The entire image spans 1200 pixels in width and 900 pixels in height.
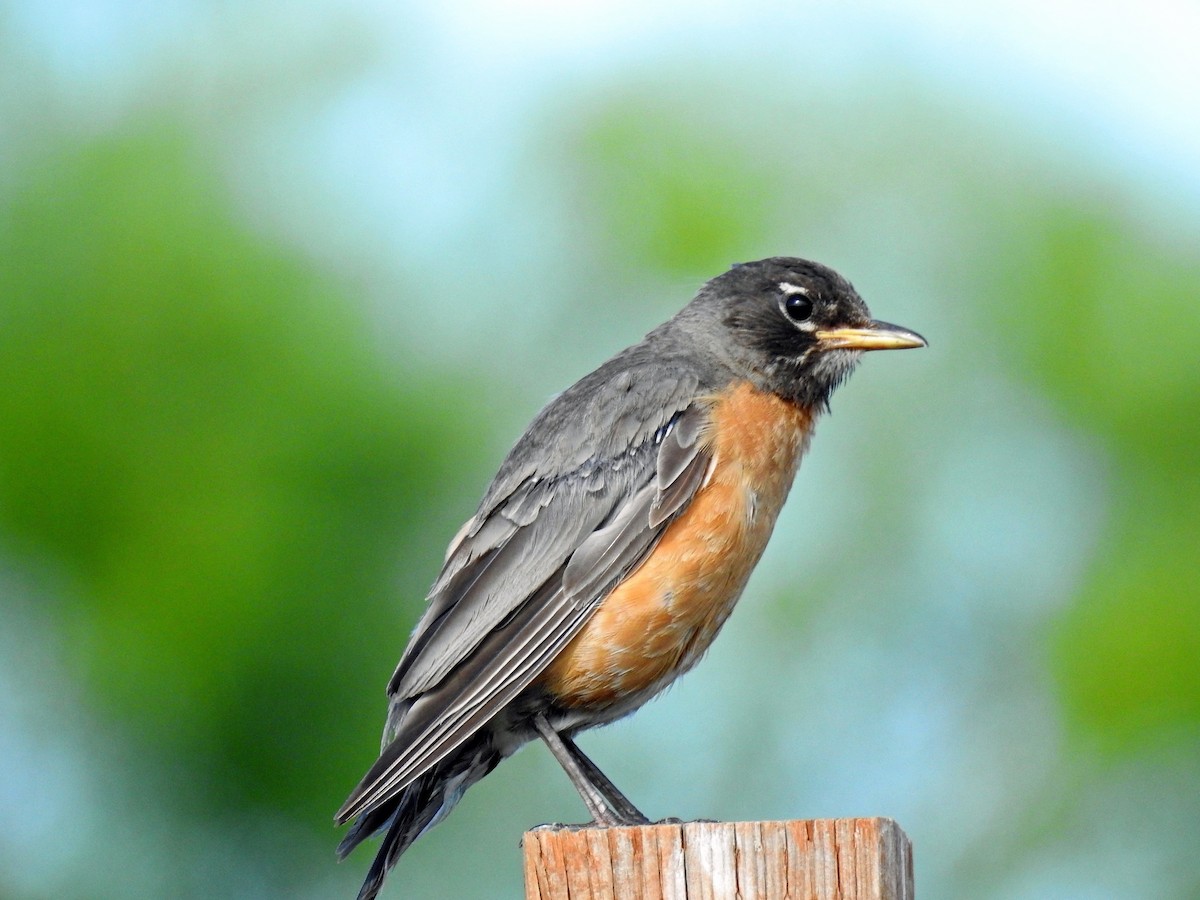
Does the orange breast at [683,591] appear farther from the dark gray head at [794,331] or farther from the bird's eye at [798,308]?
the bird's eye at [798,308]

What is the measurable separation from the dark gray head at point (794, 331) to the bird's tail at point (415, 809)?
2.08 m

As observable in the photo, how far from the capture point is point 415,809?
525 centimetres

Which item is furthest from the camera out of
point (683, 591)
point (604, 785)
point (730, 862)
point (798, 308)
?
point (798, 308)

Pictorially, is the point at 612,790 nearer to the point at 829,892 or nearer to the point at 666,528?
the point at 666,528

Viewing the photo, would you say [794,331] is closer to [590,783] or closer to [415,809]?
[590,783]

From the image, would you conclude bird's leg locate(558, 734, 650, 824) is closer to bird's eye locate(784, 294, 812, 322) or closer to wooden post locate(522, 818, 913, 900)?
wooden post locate(522, 818, 913, 900)

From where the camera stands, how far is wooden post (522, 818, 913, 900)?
3158 millimetres

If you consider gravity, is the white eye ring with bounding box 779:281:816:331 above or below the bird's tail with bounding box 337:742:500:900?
above

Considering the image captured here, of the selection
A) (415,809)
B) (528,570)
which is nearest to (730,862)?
(528,570)

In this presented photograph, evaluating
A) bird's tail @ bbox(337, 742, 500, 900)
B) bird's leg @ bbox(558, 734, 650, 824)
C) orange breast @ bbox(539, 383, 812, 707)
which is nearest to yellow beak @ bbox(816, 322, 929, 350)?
orange breast @ bbox(539, 383, 812, 707)

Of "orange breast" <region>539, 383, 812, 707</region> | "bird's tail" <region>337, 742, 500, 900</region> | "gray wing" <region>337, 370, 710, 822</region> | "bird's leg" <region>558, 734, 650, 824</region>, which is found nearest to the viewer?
"gray wing" <region>337, 370, 710, 822</region>

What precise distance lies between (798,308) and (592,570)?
180 centimetres

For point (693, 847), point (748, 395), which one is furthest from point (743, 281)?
point (693, 847)

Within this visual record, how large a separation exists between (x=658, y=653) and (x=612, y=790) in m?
0.72
